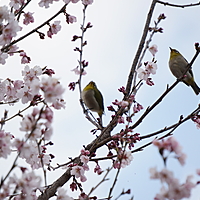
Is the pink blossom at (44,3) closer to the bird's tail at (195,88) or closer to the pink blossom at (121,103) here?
the pink blossom at (121,103)

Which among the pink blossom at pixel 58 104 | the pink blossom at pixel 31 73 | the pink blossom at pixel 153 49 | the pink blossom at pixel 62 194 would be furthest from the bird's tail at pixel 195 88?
the pink blossom at pixel 62 194

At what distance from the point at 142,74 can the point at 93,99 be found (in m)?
2.56

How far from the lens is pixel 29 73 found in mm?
2666

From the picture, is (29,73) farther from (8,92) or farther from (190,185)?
(190,185)

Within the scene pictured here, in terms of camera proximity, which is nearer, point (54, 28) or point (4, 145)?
point (4, 145)

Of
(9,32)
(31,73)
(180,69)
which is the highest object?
(180,69)

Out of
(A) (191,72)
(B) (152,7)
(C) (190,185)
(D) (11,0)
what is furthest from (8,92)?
(A) (191,72)

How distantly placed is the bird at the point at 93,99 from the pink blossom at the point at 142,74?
2409 mm

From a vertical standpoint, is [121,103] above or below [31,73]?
below

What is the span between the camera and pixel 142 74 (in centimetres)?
304

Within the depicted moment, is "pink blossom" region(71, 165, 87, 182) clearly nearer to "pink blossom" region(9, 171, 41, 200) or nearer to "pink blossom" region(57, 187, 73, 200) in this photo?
"pink blossom" region(57, 187, 73, 200)

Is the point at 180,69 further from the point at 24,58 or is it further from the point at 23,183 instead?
the point at 23,183

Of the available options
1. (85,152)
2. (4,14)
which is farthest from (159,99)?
(4,14)

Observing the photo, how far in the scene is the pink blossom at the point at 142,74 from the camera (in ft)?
9.88
